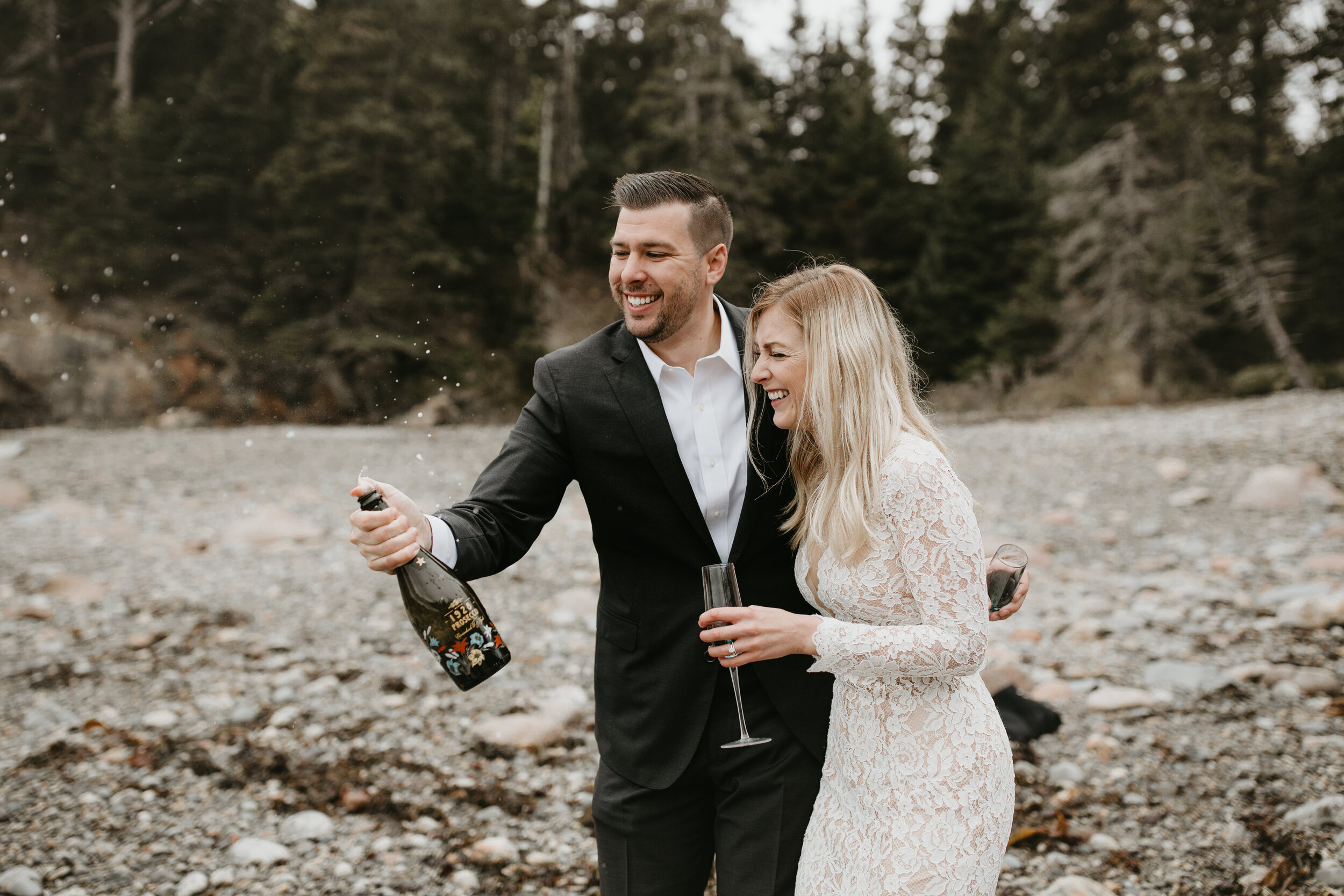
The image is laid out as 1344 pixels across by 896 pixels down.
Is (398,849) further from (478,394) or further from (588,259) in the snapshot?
(588,259)

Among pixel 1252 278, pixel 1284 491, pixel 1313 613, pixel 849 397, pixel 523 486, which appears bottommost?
pixel 1313 613

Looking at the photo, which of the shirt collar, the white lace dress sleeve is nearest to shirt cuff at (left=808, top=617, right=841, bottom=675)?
the white lace dress sleeve

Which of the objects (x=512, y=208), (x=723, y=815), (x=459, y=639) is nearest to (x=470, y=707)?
(x=723, y=815)

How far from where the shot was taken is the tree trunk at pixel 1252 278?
22.7m

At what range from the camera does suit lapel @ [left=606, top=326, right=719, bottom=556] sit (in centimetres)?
256

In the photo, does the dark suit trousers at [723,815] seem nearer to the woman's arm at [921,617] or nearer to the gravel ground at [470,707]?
the woman's arm at [921,617]

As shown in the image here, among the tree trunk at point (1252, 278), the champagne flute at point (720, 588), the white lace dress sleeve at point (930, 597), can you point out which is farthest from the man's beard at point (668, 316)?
the tree trunk at point (1252, 278)

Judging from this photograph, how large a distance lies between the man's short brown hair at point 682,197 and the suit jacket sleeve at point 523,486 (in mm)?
582

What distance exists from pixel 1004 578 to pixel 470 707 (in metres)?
4.16

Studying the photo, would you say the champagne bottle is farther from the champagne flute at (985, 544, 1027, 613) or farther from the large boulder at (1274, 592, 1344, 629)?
the large boulder at (1274, 592, 1344, 629)

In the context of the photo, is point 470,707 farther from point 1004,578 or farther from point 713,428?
point 1004,578

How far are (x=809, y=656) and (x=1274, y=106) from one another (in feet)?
114

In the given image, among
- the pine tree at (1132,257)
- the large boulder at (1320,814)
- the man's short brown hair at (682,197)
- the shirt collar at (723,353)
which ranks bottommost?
the large boulder at (1320,814)

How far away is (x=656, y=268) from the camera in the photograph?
2654mm
